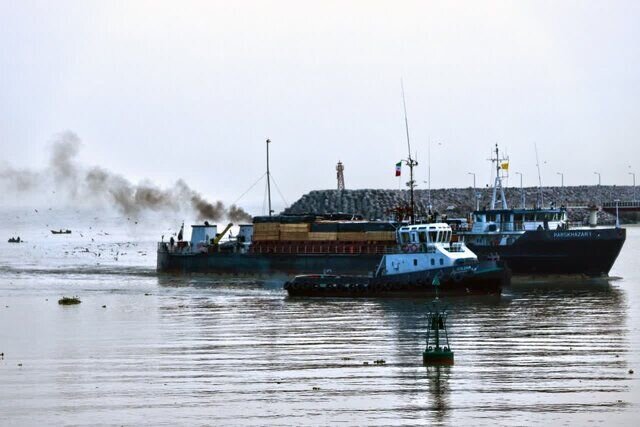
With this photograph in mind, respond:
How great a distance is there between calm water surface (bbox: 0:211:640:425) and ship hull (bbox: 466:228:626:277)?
9.61 metres

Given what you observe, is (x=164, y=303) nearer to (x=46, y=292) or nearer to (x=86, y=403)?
(x=46, y=292)

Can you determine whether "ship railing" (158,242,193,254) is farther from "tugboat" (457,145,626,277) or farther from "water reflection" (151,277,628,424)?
"water reflection" (151,277,628,424)

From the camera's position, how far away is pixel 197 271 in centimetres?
10925

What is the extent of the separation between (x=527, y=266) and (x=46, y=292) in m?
33.7

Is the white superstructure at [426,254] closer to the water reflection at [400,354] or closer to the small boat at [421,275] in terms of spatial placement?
the small boat at [421,275]

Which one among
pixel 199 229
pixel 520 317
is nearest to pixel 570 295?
pixel 520 317

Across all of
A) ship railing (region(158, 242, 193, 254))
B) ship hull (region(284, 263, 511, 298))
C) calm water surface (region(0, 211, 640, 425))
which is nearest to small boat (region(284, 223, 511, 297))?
ship hull (region(284, 263, 511, 298))

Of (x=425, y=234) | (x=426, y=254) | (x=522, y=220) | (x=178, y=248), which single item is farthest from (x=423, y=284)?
(x=178, y=248)

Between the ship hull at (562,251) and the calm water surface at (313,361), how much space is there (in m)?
A: 9.61

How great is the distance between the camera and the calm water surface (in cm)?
3641

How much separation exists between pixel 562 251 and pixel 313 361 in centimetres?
4894

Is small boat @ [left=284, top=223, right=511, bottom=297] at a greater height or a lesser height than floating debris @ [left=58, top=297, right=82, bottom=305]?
greater

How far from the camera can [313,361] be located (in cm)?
4644

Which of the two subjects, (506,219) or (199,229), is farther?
(199,229)
